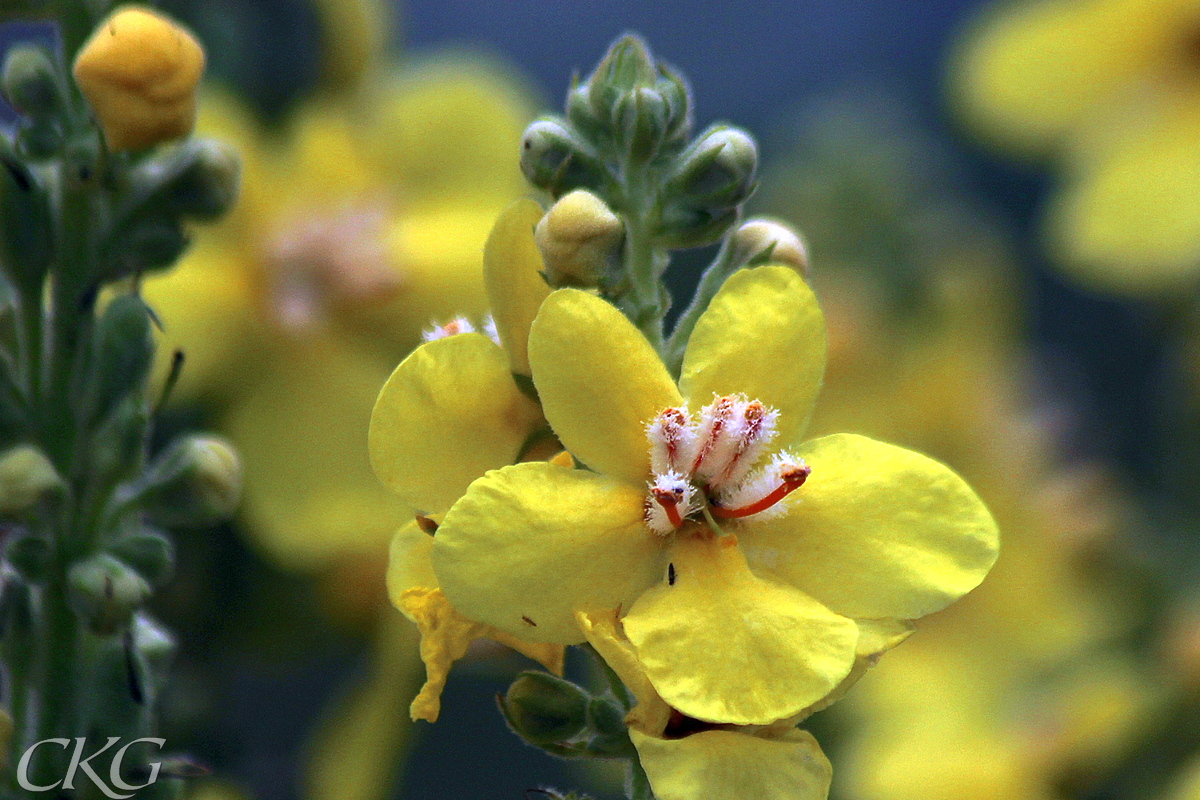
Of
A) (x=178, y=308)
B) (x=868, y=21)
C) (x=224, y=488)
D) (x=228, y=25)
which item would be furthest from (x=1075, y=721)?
(x=868, y=21)

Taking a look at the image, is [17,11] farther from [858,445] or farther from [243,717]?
[243,717]

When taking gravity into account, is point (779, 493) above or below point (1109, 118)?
above

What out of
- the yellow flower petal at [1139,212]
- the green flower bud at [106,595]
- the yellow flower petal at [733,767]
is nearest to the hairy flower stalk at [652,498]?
the yellow flower petal at [733,767]

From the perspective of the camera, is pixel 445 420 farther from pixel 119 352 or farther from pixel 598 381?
pixel 119 352

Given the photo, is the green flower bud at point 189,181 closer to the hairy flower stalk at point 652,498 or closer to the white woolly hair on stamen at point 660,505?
the hairy flower stalk at point 652,498

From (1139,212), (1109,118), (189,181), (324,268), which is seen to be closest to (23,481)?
(189,181)

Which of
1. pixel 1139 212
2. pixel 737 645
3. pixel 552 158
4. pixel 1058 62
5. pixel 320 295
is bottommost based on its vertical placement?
pixel 320 295
